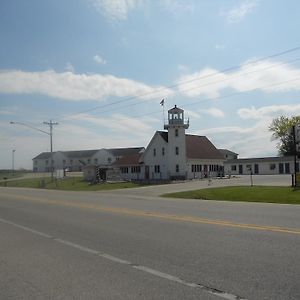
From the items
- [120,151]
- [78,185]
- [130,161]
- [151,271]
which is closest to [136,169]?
[130,161]

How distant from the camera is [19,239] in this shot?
13.4 meters

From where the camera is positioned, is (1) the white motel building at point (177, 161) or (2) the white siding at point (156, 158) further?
(2) the white siding at point (156, 158)

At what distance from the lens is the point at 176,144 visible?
235ft

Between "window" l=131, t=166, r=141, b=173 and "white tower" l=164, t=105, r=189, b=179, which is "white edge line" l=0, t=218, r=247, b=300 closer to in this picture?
"white tower" l=164, t=105, r=189, b=179

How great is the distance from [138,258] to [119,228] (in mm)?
4978

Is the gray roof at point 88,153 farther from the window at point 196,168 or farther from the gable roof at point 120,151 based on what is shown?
the window at point 196,168

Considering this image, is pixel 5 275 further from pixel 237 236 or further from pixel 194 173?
pixel 194 173

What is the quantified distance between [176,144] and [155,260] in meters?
62.5

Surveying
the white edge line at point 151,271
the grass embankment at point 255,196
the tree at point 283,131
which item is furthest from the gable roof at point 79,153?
the white edge line at point 151,271

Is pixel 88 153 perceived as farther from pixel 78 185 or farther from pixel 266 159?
pixel 78 185

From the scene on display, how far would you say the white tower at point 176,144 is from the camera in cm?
7100

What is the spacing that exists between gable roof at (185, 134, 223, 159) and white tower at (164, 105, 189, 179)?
60.1 inches

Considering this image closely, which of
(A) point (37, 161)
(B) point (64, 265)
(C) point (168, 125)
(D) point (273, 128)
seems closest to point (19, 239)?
(B) point (64, 265)

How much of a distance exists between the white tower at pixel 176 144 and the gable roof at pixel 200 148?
153 centimetres
